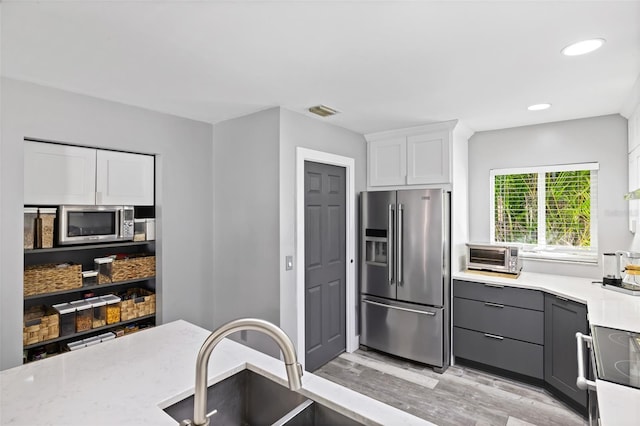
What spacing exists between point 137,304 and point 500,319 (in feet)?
10.6

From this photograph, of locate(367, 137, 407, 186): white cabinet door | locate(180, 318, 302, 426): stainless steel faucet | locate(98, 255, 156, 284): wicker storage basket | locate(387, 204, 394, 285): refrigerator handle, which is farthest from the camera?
locate(367, 137, 407, 186): white cabinet door

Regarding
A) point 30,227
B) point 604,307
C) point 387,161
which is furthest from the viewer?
point 387,161

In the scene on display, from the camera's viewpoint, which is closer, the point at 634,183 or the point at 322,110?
the point at 634,183

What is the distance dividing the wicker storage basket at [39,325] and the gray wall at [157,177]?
10 cm

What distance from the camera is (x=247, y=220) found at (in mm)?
3123

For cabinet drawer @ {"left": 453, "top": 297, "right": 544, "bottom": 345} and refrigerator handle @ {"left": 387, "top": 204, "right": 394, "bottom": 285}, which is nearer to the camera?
cabinet drawer @ {"left": 453, "top": 297, "right": 544, "bottom": 345}

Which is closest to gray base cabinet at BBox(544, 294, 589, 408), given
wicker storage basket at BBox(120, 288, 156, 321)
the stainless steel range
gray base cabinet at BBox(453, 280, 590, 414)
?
gray base cabinet at BBox(453, 280, 590, 414)

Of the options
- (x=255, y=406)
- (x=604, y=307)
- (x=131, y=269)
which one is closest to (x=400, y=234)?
(x=604, y=307)

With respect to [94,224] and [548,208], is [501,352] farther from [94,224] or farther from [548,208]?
[94,224]

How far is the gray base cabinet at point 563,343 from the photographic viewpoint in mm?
2492

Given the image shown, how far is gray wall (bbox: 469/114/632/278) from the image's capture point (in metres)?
3.06

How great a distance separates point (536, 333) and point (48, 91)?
4211 millimetres

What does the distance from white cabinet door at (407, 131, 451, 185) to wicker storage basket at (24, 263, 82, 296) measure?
3.11 m

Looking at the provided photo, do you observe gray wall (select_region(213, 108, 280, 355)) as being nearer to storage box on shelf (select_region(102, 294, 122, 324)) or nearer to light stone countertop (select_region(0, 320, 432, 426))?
storage box on shelf (select_region(102, 294, 122, 324))
